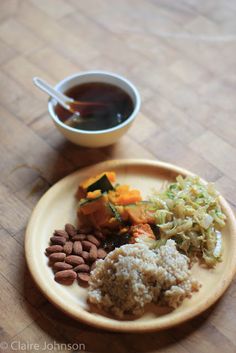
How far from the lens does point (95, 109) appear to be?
191cm

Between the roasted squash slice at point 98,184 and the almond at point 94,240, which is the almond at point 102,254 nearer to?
the almond at point 94,240

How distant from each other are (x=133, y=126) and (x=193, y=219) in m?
0.55

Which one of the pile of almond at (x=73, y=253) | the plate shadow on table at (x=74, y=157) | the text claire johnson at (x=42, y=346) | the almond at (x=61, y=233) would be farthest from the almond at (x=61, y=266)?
the plate shadow on table at (x=74, y=157)

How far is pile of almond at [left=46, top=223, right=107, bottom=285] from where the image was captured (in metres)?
1.53

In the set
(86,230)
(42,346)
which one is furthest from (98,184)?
(42,346)

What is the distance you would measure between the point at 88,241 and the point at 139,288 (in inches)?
9.9

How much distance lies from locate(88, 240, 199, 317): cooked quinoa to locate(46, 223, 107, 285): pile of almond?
0.21 ft

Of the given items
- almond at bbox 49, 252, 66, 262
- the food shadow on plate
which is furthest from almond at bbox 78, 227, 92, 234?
the food shadow on plate

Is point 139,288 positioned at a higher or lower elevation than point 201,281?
higher

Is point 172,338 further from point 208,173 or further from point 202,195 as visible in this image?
point 208,173

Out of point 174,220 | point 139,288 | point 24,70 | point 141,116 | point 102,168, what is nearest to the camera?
point 139,288

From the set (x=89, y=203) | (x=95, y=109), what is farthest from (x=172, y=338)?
(x=95, y=109)

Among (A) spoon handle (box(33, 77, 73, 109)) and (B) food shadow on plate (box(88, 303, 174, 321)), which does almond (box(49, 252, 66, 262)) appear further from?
(A) spoon handle (box(33, 77, 73, 109))

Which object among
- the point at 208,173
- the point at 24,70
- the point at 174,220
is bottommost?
the point at 208,173
